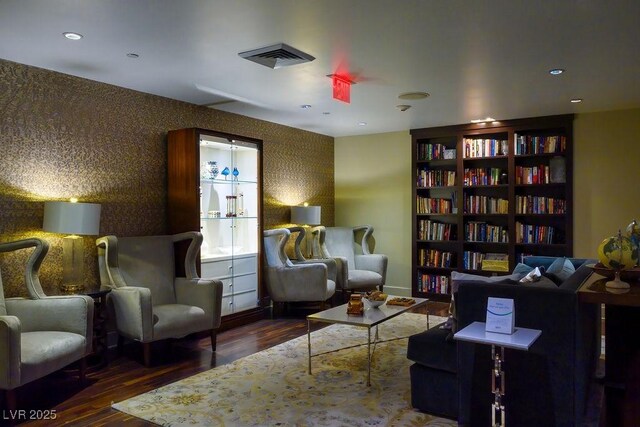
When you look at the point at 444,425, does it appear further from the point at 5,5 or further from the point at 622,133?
the point at 622,133

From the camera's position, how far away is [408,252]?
7.25 m

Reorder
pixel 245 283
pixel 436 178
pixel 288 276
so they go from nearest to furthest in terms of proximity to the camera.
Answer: pixel 245 283 → pixel 288 276 → pixel 436 178

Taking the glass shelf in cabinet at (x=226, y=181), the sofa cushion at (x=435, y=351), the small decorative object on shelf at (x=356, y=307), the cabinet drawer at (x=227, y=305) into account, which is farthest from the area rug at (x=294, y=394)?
the glass shelf in cabinet at (x=226, y=181)

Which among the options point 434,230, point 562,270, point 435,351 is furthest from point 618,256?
point 434,230

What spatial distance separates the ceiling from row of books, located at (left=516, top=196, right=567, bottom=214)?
1.30m

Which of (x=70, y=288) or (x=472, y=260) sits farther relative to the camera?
(x=472, y=260)

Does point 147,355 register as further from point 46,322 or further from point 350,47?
point 350,47

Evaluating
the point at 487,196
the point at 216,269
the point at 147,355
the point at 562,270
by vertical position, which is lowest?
the point at 147,355

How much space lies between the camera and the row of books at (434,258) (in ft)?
22.6

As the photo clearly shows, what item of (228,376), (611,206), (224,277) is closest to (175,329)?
(228,376)

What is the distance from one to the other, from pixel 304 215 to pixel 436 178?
1.96m

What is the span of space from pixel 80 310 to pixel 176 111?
2456mm

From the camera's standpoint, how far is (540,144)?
6.22m

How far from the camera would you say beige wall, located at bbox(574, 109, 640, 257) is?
5.74m
